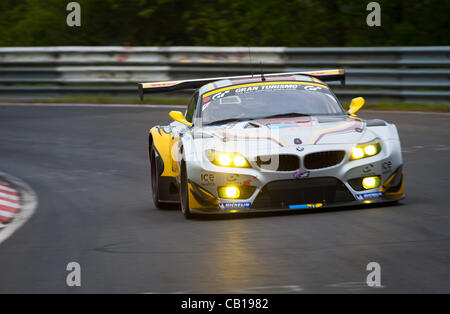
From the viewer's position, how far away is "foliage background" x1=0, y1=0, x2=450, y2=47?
21.7 m

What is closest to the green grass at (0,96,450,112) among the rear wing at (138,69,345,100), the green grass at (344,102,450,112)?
the green grass at (344,102,450,112)

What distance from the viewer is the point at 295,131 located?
8195mm

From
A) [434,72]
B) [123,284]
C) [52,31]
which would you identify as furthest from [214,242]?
[52,31]

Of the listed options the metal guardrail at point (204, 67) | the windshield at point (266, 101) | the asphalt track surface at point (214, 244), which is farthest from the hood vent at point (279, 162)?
the metal guardrail at point (204, 67)

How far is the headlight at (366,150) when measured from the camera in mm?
8102

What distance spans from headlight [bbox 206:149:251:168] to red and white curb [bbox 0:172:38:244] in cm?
182

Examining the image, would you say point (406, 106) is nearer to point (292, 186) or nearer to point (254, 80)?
point (254, 80)

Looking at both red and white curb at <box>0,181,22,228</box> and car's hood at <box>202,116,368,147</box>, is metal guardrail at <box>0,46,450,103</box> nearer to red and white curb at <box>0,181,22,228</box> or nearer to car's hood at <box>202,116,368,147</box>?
red and white curb at <box>0,181,22,228</box>

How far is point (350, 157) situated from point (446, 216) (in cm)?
96

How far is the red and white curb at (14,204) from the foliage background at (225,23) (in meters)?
12.1

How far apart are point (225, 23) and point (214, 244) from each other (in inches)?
688

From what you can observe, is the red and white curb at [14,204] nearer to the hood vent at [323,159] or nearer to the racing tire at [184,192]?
the racing tire at [184,192]

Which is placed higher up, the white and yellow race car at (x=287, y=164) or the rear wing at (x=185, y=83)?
the rear wing at (x=185, y=83)

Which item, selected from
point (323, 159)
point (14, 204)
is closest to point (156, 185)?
point (14, 204)
